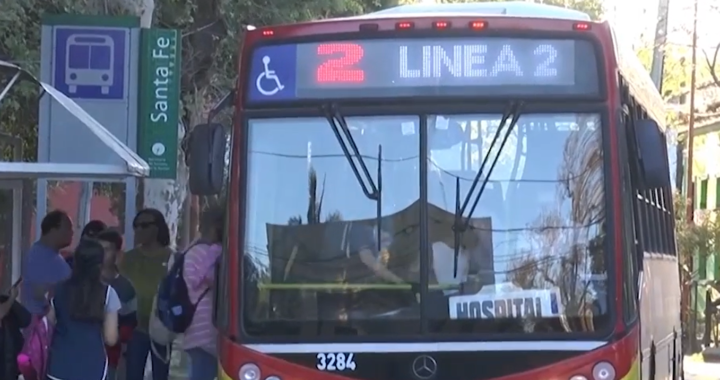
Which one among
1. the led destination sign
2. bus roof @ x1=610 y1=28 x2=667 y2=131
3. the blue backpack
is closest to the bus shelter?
the blue backpack

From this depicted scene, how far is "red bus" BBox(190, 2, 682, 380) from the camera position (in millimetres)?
7152

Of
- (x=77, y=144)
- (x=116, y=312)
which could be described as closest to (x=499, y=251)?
(x=116, y=312)

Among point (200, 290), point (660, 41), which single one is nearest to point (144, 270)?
point (200, 290)

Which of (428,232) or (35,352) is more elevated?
(428,232)

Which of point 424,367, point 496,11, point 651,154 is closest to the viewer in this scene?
point 424,367

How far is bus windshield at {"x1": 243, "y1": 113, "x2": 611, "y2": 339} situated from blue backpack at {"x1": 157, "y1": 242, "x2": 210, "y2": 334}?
1.82m

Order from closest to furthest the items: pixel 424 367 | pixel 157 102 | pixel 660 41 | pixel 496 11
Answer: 1. pixel 424 367
2. pixel 496 11
3. pixel 157 102
4. pixel 660 41

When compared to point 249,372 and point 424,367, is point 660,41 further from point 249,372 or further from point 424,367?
point 249,372

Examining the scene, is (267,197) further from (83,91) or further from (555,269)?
(83,91)

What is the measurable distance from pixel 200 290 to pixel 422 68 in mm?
2467

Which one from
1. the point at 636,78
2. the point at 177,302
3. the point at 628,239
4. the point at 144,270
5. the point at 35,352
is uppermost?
the point at 636,78

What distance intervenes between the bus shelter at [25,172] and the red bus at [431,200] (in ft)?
6.53

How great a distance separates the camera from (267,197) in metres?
7.39

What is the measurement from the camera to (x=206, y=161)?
24.0 feet
